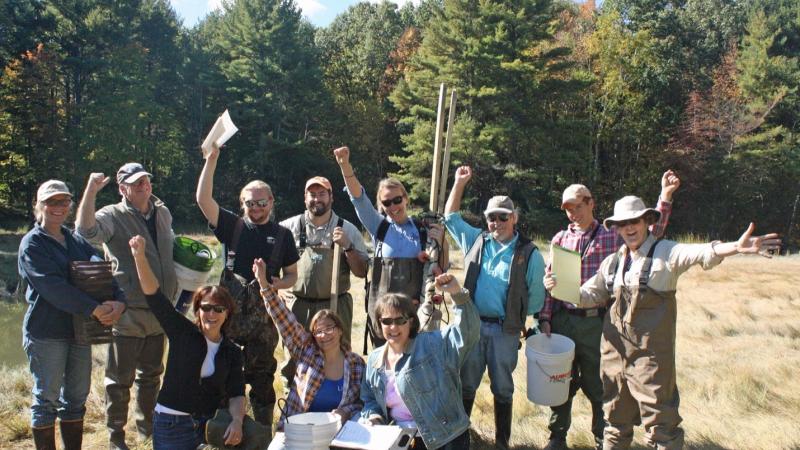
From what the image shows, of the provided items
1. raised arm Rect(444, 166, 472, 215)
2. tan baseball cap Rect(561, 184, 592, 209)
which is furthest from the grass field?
tan baseball cap Rect(561, 184, 592, 209)

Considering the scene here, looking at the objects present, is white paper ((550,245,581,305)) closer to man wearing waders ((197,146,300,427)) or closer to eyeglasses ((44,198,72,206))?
man wearing waders ((197,146,300,427))

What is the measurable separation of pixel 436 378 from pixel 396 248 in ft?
4.14

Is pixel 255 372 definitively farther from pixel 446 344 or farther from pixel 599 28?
pixel 599 28

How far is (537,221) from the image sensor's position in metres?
31.3

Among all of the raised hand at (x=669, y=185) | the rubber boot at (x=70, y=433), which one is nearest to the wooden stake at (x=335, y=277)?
the rubber boot at (x=70, y=433)

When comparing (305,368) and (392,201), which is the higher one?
(392,201)

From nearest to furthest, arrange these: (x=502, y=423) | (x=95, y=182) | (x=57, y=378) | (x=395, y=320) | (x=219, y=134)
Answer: (x=395, y=320) → (x=57, y=378) → (x=95, y=182) → (x=219, y=134) → (x=502, y=423)

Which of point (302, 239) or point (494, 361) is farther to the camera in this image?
point (302, 239)

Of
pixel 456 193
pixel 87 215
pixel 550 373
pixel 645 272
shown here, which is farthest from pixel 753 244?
pixel 87 215

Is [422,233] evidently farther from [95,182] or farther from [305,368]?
[95,182]

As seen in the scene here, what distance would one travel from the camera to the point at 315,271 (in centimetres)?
515

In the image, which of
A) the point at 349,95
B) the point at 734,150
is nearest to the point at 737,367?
the point at 734,150

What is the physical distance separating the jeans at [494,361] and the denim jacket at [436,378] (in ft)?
2.30

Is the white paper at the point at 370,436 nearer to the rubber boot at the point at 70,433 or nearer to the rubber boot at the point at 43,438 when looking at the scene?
the rubber boot at the point at 70,433
